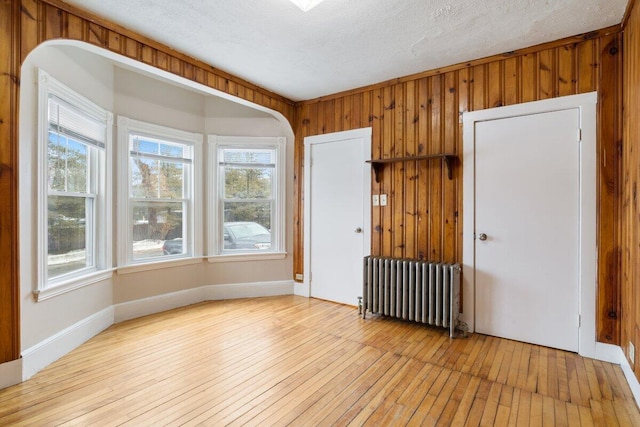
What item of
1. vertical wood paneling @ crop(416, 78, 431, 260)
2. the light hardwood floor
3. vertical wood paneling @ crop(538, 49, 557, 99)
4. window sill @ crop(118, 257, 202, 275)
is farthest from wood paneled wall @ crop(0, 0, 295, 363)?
vertical wood paneling @ crop(538, 49, 557, 99)

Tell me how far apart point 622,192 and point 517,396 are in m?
1.71

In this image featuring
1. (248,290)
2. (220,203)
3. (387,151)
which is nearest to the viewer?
(387,151)

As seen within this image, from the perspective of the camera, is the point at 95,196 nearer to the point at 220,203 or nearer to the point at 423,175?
the point at 220,203

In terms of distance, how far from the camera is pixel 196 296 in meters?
4.07

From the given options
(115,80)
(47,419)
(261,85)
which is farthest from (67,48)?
(47,419)

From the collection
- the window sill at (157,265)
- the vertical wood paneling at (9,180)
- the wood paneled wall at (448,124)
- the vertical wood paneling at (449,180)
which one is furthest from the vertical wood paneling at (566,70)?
the window sill at (157,265)

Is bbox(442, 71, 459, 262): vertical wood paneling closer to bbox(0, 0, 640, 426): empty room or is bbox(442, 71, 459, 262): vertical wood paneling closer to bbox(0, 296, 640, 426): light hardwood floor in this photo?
bbox(0, 0, 640, 426): empty room

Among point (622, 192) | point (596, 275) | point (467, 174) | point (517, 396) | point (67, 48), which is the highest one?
point (67, 48)

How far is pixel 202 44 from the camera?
2811mm

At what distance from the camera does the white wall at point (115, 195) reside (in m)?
2.26

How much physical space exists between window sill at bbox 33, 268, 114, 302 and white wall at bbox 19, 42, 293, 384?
43 millimetres

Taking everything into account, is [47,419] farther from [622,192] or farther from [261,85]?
[622,192]

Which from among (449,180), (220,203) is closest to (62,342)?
(220,203)

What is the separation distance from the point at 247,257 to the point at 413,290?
86.4 inches
